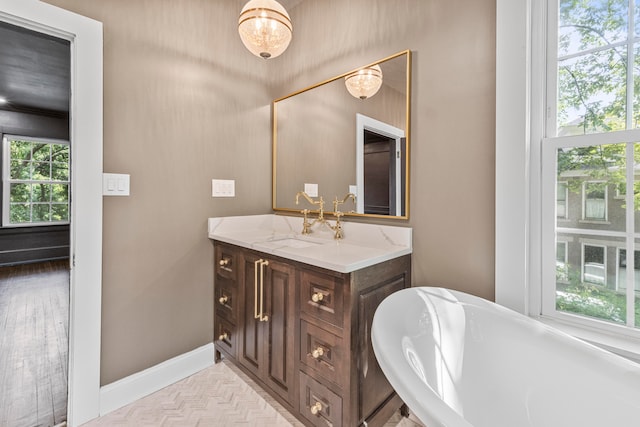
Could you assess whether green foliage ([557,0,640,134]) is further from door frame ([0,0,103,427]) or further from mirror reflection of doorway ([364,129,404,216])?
door frame ([0,0,103,427])

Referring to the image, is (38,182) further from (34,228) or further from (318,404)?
(318,404)

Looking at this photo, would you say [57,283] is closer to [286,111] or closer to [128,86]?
[128,86]

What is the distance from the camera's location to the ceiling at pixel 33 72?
2.60m

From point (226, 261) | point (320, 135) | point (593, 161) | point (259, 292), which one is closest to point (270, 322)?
point (259, 292)

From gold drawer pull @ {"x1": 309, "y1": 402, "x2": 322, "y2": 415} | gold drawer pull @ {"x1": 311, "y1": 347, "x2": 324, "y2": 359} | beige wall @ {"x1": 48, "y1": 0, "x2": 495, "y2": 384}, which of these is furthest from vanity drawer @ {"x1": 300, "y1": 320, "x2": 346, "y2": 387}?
beige wall @ {"x1": 48, "y1": 0, "x2": 495, "y2": 384}

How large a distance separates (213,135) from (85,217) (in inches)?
35.1

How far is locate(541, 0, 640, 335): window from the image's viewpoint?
110 centimetres

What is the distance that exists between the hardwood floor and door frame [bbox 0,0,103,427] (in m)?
0.25

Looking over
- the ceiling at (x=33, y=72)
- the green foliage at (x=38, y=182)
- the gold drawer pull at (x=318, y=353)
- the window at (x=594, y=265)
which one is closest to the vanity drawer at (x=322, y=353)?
the gold drawer pull at (x=318, y=353)

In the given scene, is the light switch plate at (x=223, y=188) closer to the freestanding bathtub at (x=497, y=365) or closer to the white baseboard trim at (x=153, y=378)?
the white baseboard trim at (x=153, y=378)

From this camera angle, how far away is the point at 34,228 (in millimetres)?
5051

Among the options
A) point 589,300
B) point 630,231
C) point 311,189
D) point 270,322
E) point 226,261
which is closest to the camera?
point 630,231

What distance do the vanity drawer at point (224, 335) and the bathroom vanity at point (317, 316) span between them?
0.04 feet

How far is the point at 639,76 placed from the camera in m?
1.09
